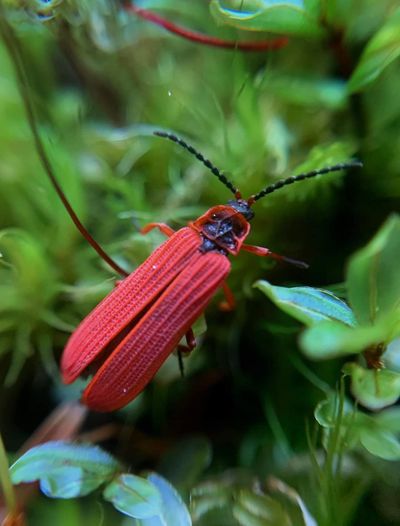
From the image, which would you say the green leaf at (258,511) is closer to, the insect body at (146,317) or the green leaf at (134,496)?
the green leaf at (134,496)

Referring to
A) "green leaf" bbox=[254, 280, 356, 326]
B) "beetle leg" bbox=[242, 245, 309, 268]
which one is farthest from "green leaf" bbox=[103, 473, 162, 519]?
"beetle leg" bbox=[242, 245, 309, 268]

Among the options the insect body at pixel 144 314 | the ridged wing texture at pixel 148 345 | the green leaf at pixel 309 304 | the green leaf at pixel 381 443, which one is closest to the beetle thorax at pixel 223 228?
the insect body at pixel 144 314

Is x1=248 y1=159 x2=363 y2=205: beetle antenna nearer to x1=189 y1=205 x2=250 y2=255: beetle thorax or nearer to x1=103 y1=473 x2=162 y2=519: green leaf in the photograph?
x1=189 y1=205 x2=250 y2=255: beetle thorax

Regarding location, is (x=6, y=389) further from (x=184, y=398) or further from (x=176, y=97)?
(x=176, y=97)

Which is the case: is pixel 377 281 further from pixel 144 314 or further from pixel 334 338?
pixel 144 314

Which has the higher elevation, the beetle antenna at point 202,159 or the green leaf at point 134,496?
the beetle antenna at point 202,159

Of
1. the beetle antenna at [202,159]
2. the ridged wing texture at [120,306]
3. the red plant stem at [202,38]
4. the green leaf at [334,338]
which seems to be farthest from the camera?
the red plant stem at [202,38]
